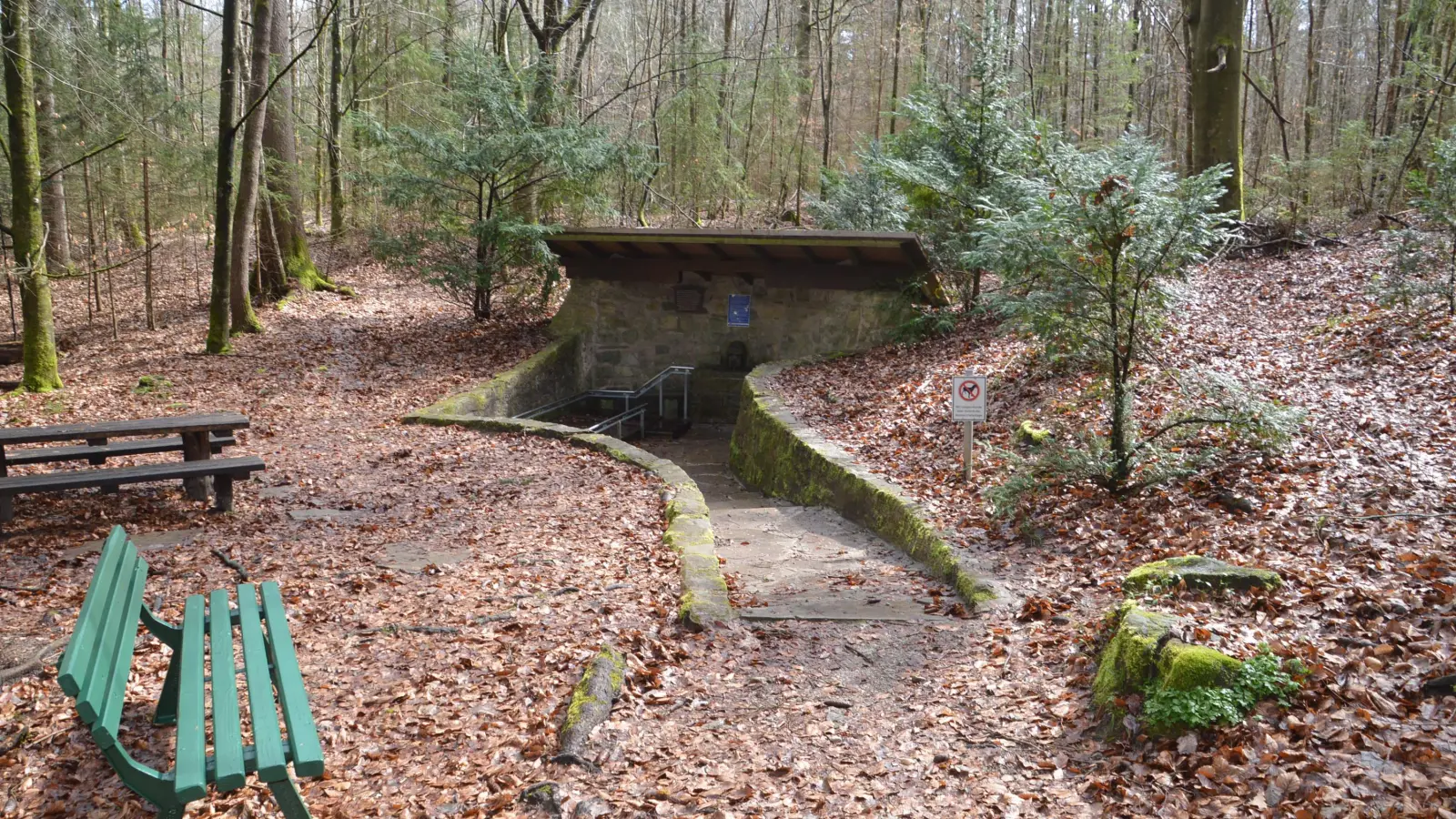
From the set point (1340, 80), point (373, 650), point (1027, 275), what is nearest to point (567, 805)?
point (373, 650)

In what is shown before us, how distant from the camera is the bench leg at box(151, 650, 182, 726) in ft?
11.5

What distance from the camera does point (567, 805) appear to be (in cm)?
313

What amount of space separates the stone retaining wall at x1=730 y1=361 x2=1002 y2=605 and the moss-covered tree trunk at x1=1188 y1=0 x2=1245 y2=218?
6245mm

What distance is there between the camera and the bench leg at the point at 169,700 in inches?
138

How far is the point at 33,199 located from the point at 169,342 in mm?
3149

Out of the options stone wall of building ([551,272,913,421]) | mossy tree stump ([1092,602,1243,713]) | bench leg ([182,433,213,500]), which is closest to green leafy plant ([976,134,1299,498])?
mossy tree stump ([1092,602,1243,713])

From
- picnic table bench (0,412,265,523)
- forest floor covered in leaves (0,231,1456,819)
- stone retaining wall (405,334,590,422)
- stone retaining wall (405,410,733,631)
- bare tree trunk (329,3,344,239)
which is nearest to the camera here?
forest floor covered in leaves (0,231,1456,819)

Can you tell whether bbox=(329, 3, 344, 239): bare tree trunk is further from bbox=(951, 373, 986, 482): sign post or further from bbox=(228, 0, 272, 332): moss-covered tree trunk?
bbox=(951, 373, 986, 482): sign post

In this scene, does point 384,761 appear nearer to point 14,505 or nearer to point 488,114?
point 14,505

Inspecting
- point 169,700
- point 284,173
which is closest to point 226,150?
point 284,173

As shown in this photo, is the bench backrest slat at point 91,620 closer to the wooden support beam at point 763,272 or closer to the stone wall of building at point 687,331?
the wooden support beam at point 763,272

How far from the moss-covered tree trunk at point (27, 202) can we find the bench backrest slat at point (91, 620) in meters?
8.05

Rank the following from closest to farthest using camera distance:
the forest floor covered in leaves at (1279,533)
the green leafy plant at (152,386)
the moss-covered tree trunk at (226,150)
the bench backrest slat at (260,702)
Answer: the bench backrest slat at (260,702) < the forest floor covered in leaves at (1279,533) < the green leafy plant at (152,386) < the moss-covered tree trunk at (226,150)

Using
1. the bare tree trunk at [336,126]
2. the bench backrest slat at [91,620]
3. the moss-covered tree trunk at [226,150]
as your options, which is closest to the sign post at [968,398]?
the bench backrest slat at [91,620]
